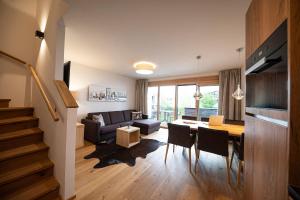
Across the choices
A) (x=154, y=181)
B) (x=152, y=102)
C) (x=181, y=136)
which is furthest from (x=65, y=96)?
(x=152, y=102)

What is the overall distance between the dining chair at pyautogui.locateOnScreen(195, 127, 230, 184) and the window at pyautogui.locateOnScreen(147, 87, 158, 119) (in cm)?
399

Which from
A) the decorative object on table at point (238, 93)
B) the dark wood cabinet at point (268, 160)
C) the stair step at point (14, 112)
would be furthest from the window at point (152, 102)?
the dark wood cabinet at point (268, 160)

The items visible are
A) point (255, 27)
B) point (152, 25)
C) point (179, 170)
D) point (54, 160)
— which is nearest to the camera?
point (255, 27)

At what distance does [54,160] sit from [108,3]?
210cm

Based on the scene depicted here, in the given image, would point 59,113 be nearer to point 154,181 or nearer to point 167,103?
point 154,181

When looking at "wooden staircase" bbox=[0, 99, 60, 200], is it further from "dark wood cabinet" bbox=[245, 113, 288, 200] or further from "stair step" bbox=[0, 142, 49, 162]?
"dark wood cabinet" bbox=[245, 113, 288, 200]

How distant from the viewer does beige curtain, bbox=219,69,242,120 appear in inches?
156

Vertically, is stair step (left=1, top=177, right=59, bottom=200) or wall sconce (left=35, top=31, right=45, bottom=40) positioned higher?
wall sconce (left=35, top=31, right=45, bottom=40)

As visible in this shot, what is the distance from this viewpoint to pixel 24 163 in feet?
5.15

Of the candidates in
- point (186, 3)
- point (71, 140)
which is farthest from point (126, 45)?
point (71, 140)

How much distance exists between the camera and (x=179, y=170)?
7.60 feet

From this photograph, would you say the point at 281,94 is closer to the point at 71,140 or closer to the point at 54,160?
the point at 71,140

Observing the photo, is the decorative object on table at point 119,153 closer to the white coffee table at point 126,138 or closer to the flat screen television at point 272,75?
the white coffee table at point 126,138

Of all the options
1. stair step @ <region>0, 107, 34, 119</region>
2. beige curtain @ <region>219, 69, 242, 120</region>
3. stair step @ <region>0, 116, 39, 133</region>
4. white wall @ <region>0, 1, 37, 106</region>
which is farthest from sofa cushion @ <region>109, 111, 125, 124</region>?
beige curtain @ <region>219, 69, 242, 120</region>
